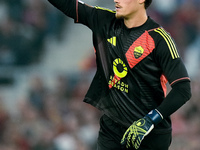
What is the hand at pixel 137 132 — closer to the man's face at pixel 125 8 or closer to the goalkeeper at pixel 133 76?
the goalkeeper at pixel 133 76

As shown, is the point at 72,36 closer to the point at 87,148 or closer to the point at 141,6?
the point at 87,148

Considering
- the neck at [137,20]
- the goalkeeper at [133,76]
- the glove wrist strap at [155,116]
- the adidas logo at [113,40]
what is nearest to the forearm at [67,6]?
the goalkeeper at [133,76]

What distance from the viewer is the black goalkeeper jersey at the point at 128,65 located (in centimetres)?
392

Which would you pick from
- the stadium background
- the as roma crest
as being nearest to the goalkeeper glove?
the as roma crest

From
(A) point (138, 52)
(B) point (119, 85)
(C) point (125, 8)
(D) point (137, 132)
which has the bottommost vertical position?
(D) point (137, 132)

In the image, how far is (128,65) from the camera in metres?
4.10

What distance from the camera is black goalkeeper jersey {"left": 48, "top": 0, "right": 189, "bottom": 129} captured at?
154 inches

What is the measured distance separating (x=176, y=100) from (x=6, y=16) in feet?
19.5

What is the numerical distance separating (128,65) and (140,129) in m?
0.59

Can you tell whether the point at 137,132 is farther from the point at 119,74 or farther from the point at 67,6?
the point at 67,6

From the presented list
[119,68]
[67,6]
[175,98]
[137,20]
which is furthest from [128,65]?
[67,6]

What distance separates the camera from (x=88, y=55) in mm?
9789

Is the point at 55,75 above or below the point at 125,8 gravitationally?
below

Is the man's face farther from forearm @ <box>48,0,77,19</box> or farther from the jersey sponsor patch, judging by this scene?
forearm @ <box>48,0,77,19</box>
